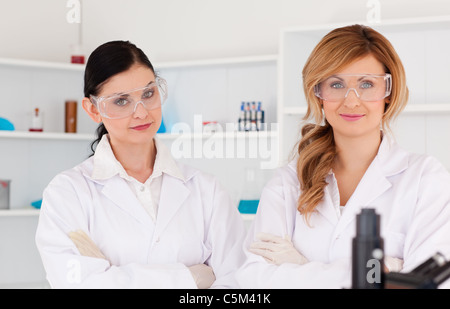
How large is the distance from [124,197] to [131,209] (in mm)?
37

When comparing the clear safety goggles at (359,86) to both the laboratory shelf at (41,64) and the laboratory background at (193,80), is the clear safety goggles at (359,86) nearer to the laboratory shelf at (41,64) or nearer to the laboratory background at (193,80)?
the laboratory background at (193,80)

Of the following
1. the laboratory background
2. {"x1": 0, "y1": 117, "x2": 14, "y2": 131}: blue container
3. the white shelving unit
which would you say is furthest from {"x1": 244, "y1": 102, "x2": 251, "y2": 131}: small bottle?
{"x1": 0, "y1": 117, "x2": 14, "y2": 131}: blue container

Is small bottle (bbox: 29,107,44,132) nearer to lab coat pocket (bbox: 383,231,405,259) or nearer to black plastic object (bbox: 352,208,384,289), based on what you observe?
lab coat pocket (bbox: 383,231,405,259)

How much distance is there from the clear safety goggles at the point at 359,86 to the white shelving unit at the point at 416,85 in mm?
1404

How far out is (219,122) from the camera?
3.26 metres

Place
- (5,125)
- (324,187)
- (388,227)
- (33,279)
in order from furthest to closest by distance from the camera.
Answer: (33,279)
(5,125)
(324,187)
(388,227)

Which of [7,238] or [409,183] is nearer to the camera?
[409,183]

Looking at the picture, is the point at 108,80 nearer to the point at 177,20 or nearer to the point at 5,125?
the point at 5,125

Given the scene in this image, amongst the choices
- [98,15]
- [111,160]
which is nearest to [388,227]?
[111,160]

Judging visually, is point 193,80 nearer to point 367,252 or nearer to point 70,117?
point 70,117

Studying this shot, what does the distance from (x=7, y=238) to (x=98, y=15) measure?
4.34 ft

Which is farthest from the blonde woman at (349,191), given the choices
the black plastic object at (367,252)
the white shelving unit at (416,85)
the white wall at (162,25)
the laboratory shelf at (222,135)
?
the white wall at (162,25)

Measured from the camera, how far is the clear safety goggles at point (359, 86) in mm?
1345

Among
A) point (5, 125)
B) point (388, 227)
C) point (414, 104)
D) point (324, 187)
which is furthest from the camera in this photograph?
point (5, 125)
